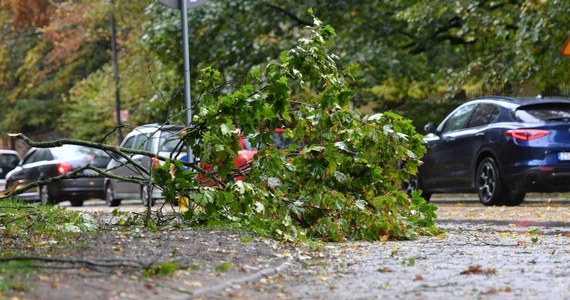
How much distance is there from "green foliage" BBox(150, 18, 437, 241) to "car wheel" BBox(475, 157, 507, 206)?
19.6ft

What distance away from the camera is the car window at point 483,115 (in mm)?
20422

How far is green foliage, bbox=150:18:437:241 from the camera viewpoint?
12742 mm

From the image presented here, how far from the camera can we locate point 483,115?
20766 mm

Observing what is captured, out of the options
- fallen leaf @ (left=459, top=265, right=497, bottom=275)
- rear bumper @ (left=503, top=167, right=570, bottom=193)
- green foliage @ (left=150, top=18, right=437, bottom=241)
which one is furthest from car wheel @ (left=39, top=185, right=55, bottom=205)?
fallen leaf @ (left=459, top=265, right=497, bottom=275)

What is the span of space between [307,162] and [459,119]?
861 cm

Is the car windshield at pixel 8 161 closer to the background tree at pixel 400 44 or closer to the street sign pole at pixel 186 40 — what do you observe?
the background tree at pixel 400 44

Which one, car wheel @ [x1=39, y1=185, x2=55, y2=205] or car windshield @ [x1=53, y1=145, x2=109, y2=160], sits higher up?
car windshield @ [x1=53, y1=145, x2=109, y2=160]

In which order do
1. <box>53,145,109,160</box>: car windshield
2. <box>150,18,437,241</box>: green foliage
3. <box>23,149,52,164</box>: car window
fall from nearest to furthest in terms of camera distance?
<box>150,18,437,241</box>: green foliage → <box>53,145,109,160</box>: car windshield → <box>23,149,52,164</box>: car window

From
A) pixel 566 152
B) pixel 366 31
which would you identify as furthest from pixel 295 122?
pixel 366 31

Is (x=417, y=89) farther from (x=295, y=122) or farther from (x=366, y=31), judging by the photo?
(x=295, y=122)

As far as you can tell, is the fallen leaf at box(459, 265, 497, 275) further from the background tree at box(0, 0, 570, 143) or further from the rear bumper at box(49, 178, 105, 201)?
the rear bumper at box(49, 178, 105, 201)

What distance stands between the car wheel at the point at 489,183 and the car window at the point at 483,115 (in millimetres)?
644

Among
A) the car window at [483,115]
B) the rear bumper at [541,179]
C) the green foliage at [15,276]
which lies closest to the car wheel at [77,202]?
the car window at [483,115]

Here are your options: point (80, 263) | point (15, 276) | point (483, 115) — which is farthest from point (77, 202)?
point (15, 276)
